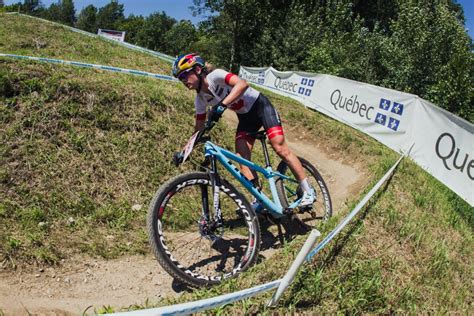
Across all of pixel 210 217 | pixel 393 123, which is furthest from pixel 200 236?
pixel 393 123

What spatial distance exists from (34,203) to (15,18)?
1935 cm

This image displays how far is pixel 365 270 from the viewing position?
4.06 metres

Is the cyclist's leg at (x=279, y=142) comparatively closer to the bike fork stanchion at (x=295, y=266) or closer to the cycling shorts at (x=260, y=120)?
the cycling shorts at (x=260, y=120)

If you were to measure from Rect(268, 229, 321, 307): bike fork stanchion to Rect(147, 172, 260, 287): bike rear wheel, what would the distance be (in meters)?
0.76

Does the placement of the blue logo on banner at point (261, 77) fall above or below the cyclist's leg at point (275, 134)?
above

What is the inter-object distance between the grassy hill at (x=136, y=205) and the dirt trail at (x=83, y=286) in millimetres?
178

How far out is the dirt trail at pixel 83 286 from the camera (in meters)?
3.69

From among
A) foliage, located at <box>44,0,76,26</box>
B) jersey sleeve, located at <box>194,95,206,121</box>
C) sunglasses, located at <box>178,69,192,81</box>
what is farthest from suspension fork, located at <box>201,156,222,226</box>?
foliage, located at <box>44,0,76,26</box>

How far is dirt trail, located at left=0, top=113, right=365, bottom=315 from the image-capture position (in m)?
3.69

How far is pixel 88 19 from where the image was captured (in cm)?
13175

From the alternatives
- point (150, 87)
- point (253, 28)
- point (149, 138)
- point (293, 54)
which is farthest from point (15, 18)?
point (253, 28)

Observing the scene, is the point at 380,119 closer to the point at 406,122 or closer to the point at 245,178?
the point at 406,122

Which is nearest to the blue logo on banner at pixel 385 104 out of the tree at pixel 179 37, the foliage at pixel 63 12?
the tree at pixel 179 37

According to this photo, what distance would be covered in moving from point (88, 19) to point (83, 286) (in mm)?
145232
